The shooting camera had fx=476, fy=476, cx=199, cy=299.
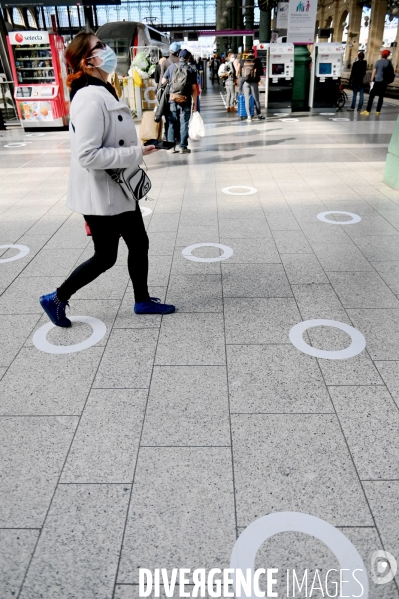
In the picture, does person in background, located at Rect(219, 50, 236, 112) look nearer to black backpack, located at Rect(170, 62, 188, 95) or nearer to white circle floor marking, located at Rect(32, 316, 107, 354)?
black backpack, located at Rect(170, 62, 188, 95)

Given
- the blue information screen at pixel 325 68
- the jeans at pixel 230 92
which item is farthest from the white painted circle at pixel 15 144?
the blue information screen at pixel 325 68

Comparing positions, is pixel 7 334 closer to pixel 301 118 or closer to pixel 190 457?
pixel 190 457

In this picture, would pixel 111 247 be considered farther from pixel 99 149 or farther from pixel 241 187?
pixel 241 187

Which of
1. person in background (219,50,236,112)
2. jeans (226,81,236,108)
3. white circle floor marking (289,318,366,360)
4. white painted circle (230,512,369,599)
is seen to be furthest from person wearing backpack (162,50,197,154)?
white painted circle (230,512,369,599)

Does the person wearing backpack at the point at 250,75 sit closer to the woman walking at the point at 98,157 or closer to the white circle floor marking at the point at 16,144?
the white circle floor marking at the point at 16,144

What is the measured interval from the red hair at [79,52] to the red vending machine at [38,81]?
10829 mm

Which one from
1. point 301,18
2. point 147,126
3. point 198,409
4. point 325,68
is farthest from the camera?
point 325,68

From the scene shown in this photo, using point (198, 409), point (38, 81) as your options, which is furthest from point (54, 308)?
point (38, 81)

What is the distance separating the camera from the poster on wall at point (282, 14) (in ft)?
61.4

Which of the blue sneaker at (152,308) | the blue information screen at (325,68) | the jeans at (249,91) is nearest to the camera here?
the blue sneaker at (152,308)

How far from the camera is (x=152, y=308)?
3.33 meters

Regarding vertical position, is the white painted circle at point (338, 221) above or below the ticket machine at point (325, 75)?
below

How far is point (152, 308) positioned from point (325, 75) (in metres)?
13.3

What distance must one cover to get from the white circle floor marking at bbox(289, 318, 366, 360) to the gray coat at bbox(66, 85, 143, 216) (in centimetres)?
131
